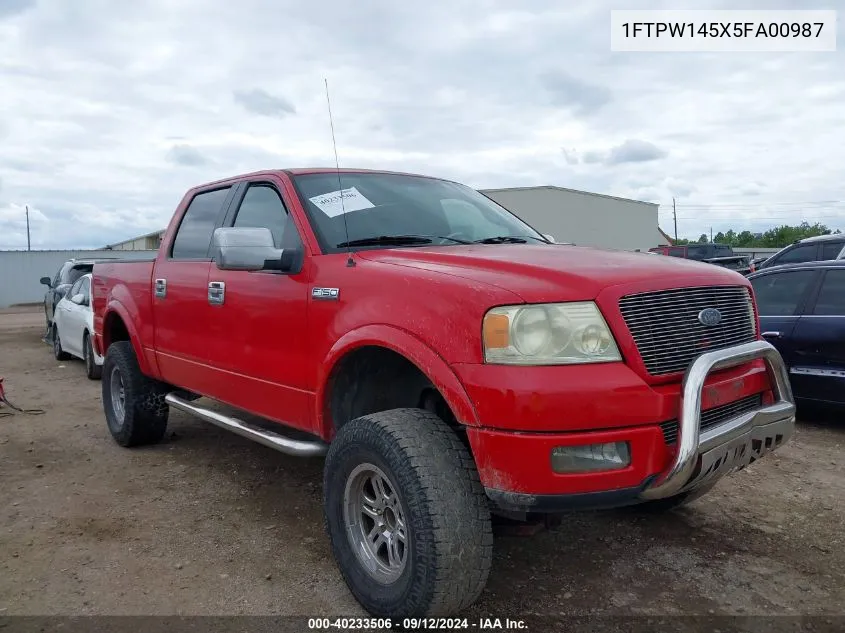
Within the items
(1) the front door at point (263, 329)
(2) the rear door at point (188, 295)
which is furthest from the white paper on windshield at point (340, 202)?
(2) the rear door at point (188, 295)

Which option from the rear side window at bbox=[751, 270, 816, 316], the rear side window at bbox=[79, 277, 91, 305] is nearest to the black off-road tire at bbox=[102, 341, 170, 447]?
the rear side window at bbox=[79, 277, 91, 305]

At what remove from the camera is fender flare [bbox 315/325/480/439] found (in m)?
2.55

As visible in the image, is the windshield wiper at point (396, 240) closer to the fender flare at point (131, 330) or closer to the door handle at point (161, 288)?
the door handle at point (161, 288)

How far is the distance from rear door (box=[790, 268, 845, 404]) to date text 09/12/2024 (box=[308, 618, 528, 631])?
159 inches

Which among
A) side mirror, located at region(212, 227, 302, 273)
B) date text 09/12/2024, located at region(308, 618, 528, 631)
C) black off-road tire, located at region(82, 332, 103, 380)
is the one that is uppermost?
side mirror, located at region(212, 227, 302, 273)

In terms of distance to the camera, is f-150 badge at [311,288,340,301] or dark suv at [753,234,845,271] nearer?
f-150 badge at [311,288,340,301]

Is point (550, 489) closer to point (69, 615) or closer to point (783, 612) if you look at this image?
point (783, 612)

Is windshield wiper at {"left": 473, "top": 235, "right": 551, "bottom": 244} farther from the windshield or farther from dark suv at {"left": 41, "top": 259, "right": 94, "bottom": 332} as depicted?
dark suv at {"left": 41, "top": 259, "right": 94, "bottom": 332}

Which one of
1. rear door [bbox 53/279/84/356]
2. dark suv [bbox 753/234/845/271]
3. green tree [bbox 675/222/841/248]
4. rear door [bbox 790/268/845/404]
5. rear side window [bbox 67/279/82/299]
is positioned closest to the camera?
rear door [bbox 790/268/845/404]

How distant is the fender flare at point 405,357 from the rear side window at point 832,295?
458 centimetres

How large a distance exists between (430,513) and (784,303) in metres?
4.94

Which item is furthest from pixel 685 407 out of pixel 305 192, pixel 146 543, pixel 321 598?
pixel 146 543

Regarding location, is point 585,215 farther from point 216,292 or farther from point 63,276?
point 216,292

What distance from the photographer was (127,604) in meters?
3.06
